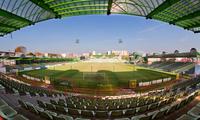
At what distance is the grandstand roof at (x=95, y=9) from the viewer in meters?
15.4

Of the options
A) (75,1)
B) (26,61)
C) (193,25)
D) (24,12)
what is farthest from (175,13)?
(26,61)

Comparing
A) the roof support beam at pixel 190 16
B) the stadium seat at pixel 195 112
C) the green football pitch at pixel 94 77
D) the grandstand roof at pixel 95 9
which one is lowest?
the green football pitch at pixel 94 77

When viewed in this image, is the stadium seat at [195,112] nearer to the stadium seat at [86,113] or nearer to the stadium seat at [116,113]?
the stadium seat at [116,113]

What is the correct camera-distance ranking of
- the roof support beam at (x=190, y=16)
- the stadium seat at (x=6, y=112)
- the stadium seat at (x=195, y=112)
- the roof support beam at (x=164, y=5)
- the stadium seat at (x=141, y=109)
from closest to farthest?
the stadium seat at (x=6, y=112)
the stadium seat at (x=195, y=112)
the stadium seat at (x=141, y=109)
the roof support beam at (x=164, y=5)
the roof support beam at (x=190, y=16)

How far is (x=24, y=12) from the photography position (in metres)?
18.1

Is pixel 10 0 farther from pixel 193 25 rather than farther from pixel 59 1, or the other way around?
pixel 193 25

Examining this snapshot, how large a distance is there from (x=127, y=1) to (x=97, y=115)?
1368 centimetres

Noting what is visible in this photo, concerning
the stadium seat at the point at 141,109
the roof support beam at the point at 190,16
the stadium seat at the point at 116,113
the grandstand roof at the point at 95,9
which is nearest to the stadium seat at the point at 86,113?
the stadium seat at the point at 116,113

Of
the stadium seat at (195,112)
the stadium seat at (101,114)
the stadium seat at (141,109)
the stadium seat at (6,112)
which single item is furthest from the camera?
the stadium seat at (141,109)

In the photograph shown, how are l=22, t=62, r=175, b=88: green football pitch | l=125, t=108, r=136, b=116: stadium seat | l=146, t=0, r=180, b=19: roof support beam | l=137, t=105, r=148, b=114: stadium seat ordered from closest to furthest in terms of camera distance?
l=125, t=108, r=136, b=116: stadium seat < l=137, t=105, r=148, b=114: stadium seat < l=146, t=0, r=180, b=19: roof support beam < l=22, t=62, r=175, b=88: green football pitch

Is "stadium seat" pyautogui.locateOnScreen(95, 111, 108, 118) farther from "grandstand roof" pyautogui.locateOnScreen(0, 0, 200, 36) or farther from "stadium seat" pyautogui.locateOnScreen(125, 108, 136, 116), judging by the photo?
"grandstand roof" pyautogui.locateOnScreen(0, 0, 200, 36)

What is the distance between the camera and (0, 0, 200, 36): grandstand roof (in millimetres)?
15450

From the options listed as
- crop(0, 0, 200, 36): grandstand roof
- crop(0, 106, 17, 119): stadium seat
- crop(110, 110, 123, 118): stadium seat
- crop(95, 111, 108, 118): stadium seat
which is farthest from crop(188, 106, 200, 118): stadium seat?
crop(0, 0, 200, 36): grandstand roof

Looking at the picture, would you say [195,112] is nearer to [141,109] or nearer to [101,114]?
[141,109]
